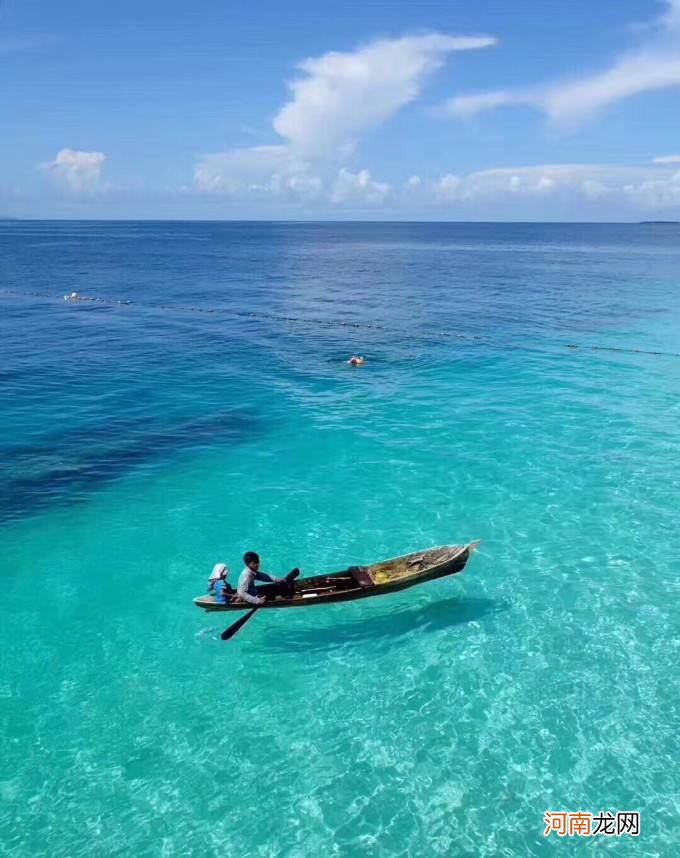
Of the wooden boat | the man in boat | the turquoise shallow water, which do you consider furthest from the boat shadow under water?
the man in boat

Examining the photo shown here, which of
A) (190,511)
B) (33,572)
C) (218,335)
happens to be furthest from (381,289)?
(33,572)

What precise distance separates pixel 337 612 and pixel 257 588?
3514mm

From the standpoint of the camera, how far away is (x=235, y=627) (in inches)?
854

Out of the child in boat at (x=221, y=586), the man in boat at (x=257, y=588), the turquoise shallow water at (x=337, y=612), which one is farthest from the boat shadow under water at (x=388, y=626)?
the child in boat at (x=221, y=586)

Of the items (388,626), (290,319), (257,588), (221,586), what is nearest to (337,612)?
(388,626)

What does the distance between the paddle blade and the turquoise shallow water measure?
2.27 feet

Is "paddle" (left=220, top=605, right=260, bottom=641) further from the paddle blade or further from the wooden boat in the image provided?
the wooden boat

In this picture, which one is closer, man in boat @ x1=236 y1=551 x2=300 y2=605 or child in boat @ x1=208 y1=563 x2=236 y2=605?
man in boat @ x1=236 y1=551 x2=300 y2=605

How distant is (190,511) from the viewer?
1217 inches

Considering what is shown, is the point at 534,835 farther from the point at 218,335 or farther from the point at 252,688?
the point at 218,335

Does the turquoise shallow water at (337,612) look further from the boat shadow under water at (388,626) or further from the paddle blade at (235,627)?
the paddle blade at (235,627)

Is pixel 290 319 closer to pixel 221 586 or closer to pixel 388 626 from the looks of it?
pixel 221 586

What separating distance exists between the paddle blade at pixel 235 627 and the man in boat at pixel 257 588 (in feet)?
1.53

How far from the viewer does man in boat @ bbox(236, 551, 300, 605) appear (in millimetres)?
21828
